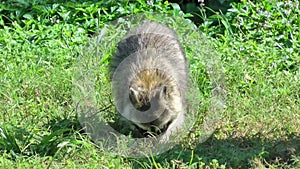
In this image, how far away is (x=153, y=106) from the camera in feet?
20.2

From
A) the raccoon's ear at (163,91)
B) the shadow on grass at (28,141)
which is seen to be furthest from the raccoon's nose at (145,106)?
the shadow on grass at (28,141)

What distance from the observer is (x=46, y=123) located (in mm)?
6586

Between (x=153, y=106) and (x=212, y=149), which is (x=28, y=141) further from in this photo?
(x=212, y=149)

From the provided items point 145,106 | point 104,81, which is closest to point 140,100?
point 145,106

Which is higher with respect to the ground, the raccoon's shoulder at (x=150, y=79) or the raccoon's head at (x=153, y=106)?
the raccoon's shoulder at (x=150, y=79)

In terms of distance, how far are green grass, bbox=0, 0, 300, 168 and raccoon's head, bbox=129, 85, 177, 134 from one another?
0.89 feet

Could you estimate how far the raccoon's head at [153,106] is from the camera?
6164mm

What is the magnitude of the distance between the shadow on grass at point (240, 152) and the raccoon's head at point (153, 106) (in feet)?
0.99

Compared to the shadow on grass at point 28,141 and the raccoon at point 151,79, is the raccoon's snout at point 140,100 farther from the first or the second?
the shadow on grass at point 28,141

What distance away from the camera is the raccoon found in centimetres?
A: 621

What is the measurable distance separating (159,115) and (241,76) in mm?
1426

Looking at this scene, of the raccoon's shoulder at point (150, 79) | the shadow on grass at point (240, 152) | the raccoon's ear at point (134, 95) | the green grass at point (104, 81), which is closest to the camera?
the shadow on grass at point (240, 152)

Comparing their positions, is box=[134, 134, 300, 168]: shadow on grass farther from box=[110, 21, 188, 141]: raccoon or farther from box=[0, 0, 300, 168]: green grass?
box=[110, 21, 188, 141]: raccoon

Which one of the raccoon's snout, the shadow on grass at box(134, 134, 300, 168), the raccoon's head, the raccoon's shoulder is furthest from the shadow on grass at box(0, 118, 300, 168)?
the raccoon's shoulder
